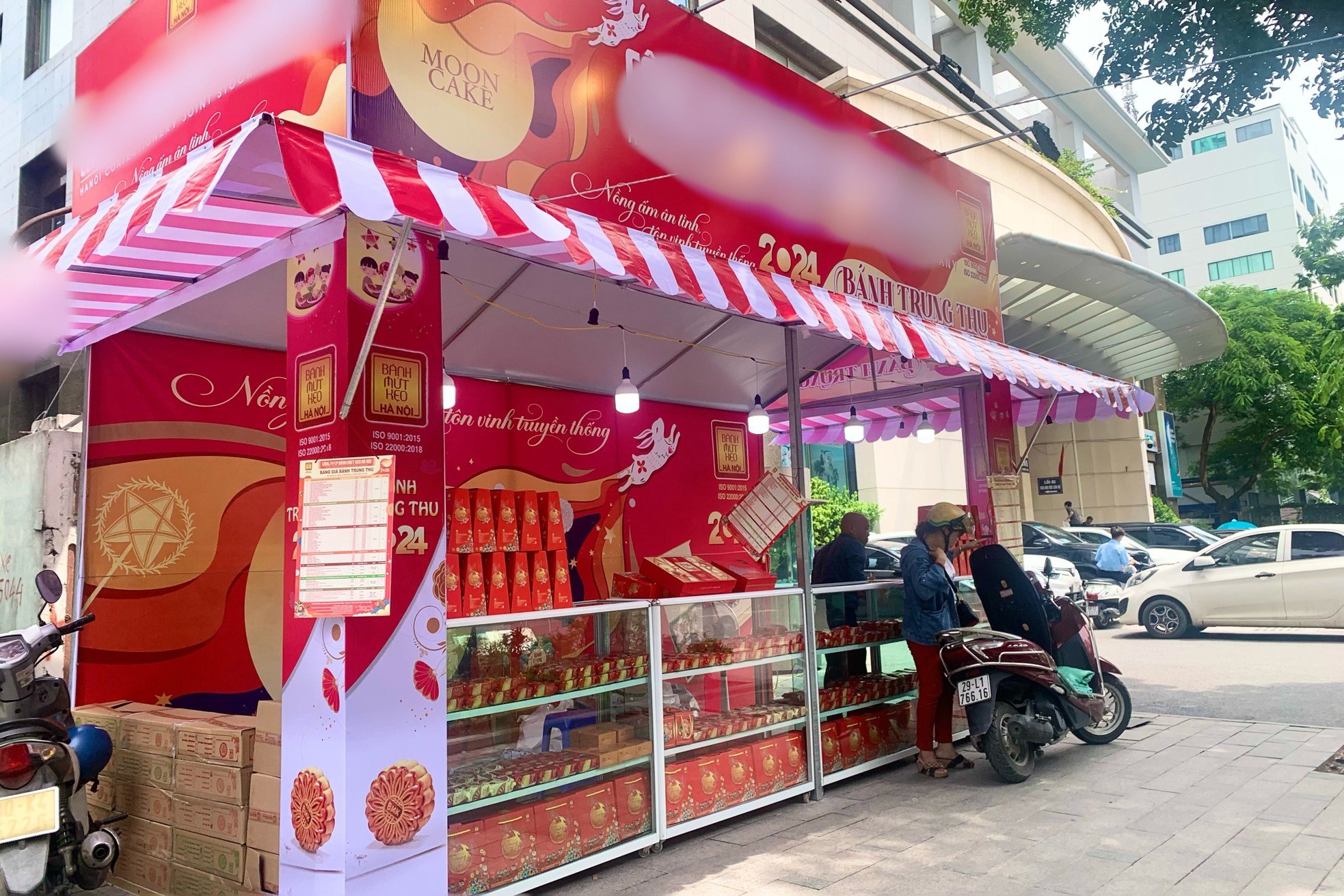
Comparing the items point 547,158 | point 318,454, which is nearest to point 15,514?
point 318,454

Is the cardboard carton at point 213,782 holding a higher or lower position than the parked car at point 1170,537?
lower

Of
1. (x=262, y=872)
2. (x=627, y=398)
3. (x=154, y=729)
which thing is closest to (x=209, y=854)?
(x=262, y=872)

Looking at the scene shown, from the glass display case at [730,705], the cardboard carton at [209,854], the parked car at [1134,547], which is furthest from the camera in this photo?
the parked car at [1134,547]

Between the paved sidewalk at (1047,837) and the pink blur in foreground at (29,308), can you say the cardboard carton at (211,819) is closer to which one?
the paved sidewalk at (1047,837)

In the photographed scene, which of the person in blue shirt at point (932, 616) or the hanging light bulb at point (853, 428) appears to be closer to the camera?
the person in blue shirt at point (932, 616)

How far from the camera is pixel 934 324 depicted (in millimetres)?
7281

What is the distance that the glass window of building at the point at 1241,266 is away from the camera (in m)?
52.7

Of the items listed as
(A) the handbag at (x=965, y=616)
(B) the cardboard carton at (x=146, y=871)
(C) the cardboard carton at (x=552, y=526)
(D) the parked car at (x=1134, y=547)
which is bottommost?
(B) the cardboard carton at (x=146, y=871)

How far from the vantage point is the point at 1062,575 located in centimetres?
1455

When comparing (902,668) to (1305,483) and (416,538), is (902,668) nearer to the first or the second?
(416,538)

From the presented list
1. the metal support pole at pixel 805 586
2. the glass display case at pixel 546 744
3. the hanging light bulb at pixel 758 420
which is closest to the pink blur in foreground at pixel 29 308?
the glass display case at pixel 546 744

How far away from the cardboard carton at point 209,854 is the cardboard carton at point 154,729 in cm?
43

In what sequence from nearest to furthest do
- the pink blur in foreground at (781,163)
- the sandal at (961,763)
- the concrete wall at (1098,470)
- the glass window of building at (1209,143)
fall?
the pink blur in foreground at (781,163), the sandal at (961,763), the concrete wall at (1098,470), the glass window of building at (1209,143)

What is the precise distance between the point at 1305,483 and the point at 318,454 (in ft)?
150
